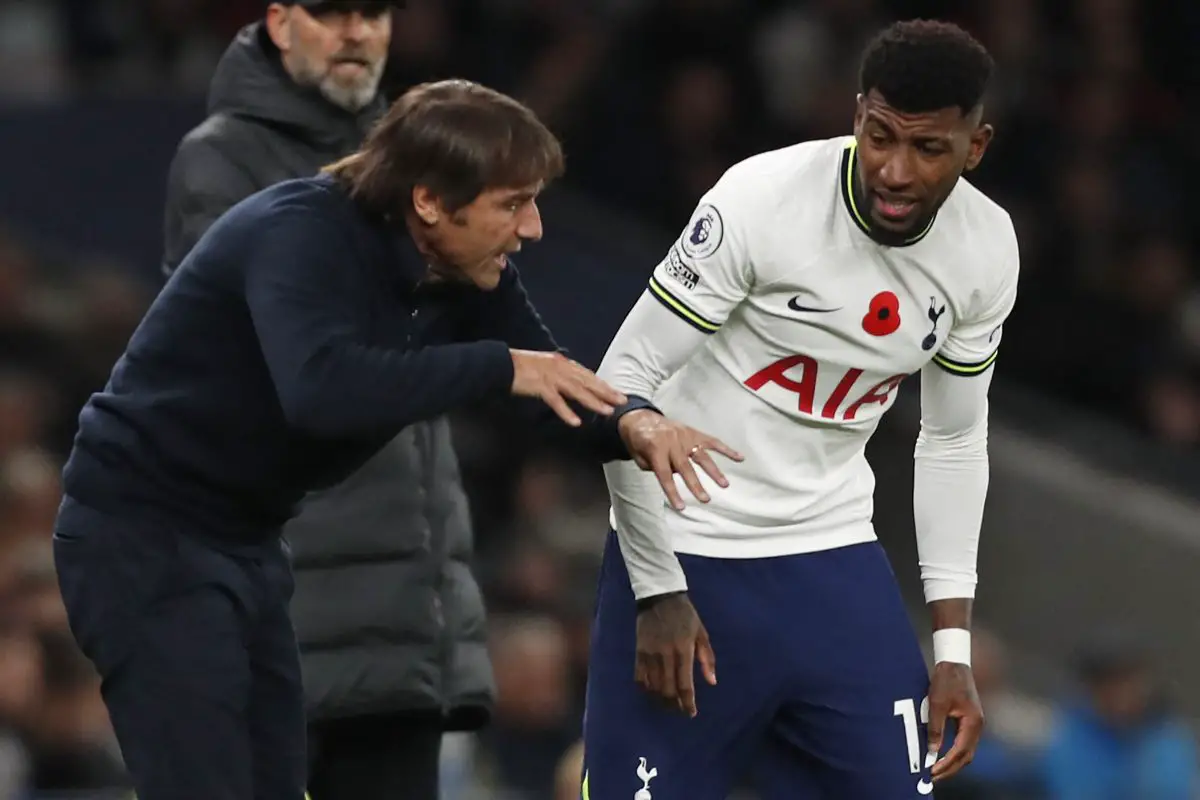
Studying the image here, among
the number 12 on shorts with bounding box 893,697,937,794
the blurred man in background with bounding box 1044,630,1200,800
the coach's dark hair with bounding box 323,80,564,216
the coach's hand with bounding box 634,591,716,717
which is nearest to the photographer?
the coach's dark hair with bounding box 323,80,564,216

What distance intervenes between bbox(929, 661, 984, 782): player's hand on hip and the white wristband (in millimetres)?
17

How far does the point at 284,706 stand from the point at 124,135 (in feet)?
14.5

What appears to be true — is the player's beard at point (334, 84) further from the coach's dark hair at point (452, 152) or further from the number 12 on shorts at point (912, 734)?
the number 12 on shorts at point (912, 734)

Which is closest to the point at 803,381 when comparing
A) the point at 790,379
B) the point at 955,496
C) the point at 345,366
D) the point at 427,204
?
the point at 790,379

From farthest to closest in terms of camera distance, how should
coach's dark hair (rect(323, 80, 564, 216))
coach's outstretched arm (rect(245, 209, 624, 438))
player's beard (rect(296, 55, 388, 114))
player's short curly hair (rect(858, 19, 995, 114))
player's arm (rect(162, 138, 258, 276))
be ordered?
1. player's beard (rect(296, 55, 388, 114))
2. player's arm (rect(162, 138, 258, 276))
3. player's short curly hair (rect(858, 19, 995, 114))
4. coach's dark hair (rect(323, 80, 564, 216))
5. coach's outstretched arm (rect(245, 209, 624, 438))

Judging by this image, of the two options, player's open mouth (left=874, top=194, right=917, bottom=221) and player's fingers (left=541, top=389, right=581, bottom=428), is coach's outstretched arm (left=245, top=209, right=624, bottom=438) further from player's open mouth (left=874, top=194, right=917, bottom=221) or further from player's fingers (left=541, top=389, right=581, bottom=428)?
player's open mouth (left=874, top=194, right=917, bottom=221)

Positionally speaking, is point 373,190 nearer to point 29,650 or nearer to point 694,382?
point 694,382

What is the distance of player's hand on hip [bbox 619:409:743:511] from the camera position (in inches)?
130

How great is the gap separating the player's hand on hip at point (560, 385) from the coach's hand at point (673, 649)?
0.49 m

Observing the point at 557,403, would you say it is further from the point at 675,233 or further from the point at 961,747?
the point at 675,233

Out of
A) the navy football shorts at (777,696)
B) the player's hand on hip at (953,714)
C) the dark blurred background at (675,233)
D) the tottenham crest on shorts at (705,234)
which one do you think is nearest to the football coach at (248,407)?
the tottenham crest on shorts at (705,234)

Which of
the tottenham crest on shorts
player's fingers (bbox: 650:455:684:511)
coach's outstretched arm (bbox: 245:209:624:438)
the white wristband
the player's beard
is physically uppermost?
the player's beard

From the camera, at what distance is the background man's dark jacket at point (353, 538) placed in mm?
4117

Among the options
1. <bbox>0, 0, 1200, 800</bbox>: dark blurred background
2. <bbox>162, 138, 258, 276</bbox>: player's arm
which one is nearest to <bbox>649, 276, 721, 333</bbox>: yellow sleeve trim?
<bbox>162, 138, 258, 276</bbox>: player's arm
